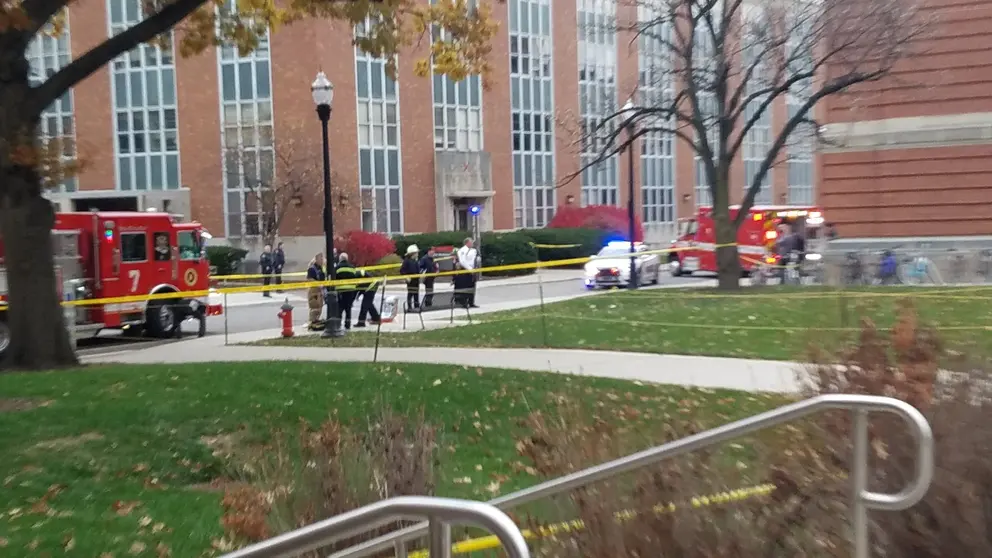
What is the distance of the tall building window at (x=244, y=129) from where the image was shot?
4331 cm

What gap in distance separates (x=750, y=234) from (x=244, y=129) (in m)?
22.0

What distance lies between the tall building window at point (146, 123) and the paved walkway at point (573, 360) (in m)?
30.6

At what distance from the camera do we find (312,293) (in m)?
20.9

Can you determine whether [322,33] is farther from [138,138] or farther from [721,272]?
[721,272]

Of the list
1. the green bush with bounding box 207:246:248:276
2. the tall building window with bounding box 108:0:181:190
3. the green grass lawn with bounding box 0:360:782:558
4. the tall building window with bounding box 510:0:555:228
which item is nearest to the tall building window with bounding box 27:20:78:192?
the tall building window with bounding box 108:0:181:190

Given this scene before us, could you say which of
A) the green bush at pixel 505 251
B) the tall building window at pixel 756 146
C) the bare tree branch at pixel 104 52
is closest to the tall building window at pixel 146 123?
the green bush at pixel 505 251

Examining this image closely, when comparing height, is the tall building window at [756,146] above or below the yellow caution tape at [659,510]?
above

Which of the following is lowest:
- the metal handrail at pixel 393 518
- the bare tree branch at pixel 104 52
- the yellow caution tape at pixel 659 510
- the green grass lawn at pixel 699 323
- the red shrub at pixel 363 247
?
the green grass lawn at pixel 699 323

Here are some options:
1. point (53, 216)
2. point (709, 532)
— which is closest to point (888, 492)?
point (709, 532)

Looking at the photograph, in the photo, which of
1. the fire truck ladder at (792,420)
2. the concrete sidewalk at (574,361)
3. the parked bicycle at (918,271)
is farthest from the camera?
the parked bicycle at (918,271)

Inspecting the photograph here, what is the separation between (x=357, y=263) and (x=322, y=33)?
452 inches

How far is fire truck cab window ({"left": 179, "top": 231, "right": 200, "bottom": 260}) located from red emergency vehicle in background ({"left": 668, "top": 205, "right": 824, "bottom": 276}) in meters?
18.8

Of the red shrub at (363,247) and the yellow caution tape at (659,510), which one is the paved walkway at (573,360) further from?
the red shrub at (363,247)

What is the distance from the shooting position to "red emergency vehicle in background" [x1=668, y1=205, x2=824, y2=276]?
36.2 meters
